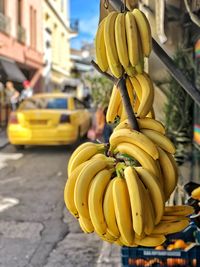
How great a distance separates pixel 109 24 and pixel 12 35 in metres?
19.7

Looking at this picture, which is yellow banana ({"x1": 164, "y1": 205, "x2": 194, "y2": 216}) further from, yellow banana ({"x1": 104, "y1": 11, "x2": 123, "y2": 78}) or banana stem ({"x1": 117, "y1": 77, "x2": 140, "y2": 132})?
yellow banana ({"x1": 104, "y1": 11, "x2": 123, "y2": 78})

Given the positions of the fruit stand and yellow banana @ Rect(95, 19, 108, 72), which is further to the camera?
yellow banana @ Rect(95, 19, 108, 72)

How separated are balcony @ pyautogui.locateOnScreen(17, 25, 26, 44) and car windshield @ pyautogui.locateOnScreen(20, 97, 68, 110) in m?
10.5

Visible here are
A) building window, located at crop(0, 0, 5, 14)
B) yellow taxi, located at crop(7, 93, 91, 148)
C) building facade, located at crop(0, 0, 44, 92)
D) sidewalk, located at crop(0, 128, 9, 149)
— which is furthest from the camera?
building window, located at crop(0, 0, 5, 14)

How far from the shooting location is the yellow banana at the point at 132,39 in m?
1.93

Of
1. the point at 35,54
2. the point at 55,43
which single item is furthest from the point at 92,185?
the point at 55,43

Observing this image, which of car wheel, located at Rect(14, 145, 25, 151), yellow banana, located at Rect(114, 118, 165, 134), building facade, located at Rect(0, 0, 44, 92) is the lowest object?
car wheel, located at Rect(14, 145, 25, 151)

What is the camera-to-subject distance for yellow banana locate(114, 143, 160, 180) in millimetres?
1879

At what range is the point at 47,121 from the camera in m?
11.7

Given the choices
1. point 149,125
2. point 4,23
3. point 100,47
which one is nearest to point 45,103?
point 4,23

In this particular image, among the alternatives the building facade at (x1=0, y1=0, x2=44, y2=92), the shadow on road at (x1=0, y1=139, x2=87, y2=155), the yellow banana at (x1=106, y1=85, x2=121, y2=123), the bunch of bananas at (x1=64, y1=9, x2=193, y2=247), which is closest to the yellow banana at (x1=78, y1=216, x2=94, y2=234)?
the bunch of bananas at (x1=64, y1=9, x2=193, y2=247)

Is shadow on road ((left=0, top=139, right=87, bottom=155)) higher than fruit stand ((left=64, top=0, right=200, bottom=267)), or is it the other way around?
fruit stand ((left=64, top=0, right=200, bottom=267))

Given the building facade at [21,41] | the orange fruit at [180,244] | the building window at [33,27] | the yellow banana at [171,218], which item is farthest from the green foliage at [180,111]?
the building window at [33,27]

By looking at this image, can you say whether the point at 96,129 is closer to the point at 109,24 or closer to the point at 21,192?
the point at 21,192
